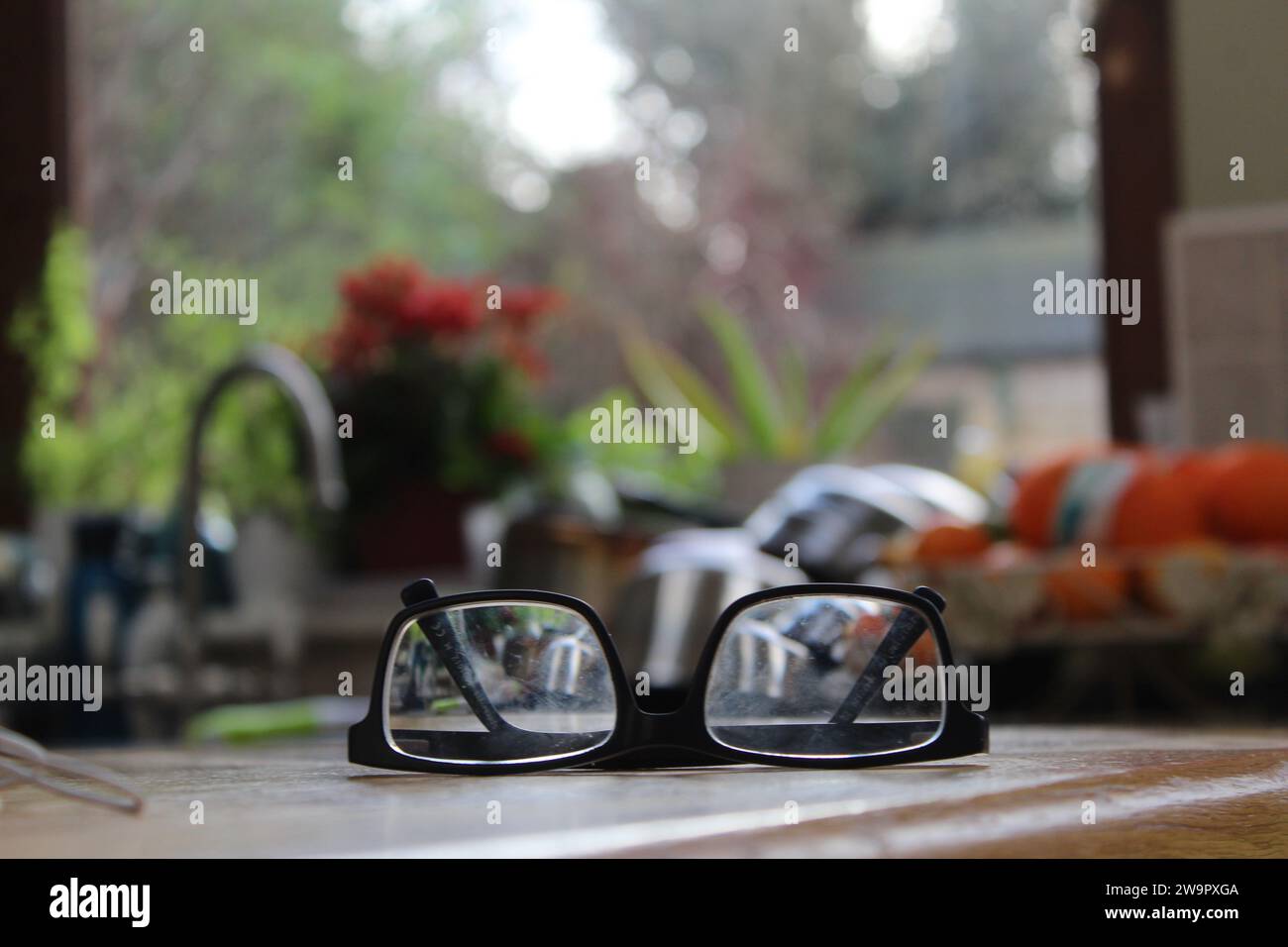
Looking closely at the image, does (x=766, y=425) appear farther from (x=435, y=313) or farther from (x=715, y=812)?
(x=715, y=812)

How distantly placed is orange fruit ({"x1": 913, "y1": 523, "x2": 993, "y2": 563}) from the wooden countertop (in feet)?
2.42

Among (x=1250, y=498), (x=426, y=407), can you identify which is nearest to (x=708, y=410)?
(x=426, y=407)

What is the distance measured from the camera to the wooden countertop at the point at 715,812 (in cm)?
22

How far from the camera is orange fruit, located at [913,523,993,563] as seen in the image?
1068 millimetres

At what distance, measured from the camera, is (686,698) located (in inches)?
12.5

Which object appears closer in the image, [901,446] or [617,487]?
[617,487]

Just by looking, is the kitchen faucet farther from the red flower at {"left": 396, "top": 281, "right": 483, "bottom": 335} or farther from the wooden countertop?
the wooden countertop

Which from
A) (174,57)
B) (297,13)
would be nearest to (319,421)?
(174,57)

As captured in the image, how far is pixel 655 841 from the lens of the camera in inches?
8.4

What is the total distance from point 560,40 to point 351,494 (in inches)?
156

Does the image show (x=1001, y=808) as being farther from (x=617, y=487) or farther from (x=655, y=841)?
(x=617, y=487)

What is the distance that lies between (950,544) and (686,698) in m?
0.80

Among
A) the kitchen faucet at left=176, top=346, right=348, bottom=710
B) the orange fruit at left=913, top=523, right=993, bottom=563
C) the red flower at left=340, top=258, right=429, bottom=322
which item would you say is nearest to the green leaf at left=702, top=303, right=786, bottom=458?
the red flower at left=340, top=258, right=429, bottom=322

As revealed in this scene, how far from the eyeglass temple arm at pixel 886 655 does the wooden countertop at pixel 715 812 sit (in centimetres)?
2
